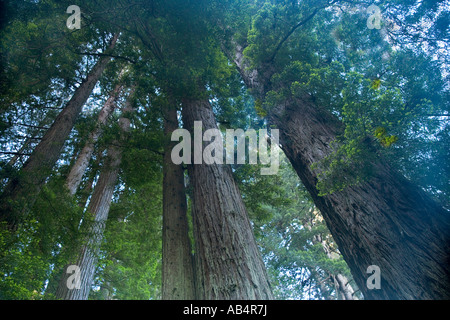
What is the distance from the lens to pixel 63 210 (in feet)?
14.3

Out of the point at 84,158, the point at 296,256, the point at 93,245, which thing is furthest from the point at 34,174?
the point at 296,256

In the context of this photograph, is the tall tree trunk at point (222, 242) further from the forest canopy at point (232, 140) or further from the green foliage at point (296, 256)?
the green foliage at point (296, 256)

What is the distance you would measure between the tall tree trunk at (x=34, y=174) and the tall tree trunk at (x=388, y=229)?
4.62 metres

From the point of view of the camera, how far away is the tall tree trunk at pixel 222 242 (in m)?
2.72

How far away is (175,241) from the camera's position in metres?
4.13

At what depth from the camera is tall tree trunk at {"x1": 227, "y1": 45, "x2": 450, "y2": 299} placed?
247 centimetres

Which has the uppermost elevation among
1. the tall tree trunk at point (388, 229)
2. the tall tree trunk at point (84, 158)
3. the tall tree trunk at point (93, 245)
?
the tall tree trunk at point (84, 158)

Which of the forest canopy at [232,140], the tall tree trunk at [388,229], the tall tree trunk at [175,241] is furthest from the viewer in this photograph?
the tall tree trunk at [175,241]

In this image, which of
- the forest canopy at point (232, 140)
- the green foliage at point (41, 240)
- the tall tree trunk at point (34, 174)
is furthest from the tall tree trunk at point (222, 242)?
the tall tree trunk at point (34, 174)

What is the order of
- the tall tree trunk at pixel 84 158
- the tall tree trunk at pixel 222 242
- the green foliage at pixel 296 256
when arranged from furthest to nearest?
the green foliage at pixel 296 256 < the tall tree trunk at pixel 84 158 < the tall tree trunk at pixel 222 242

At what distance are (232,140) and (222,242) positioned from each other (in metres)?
4.17

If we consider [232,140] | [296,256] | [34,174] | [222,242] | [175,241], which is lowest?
[222,242]

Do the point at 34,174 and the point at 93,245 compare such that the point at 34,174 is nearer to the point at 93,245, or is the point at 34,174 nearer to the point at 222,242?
the point at 93,245
